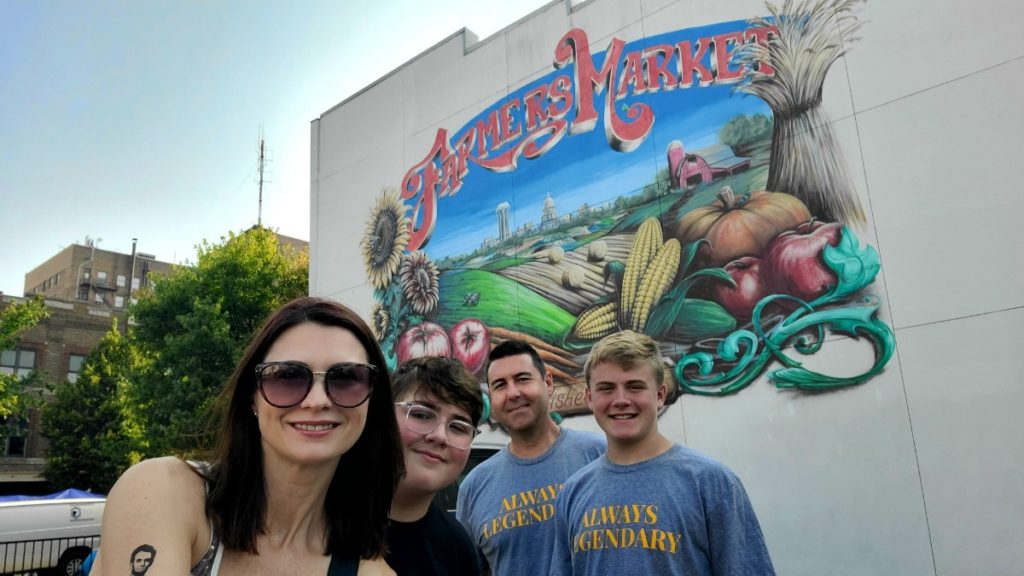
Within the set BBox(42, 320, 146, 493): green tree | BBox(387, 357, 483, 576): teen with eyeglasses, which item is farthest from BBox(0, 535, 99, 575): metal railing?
BBox(42, 320, 146, 493): green tree

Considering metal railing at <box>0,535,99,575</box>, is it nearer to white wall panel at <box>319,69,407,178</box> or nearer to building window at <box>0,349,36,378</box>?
white wall panel at <box>319,69,407,178</box>

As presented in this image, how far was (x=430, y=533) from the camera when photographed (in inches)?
86.7

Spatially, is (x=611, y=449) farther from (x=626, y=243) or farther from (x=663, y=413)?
(x=626, y=243)

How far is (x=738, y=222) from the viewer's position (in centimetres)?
809

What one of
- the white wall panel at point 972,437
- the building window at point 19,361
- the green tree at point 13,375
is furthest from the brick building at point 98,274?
the white wall panel at point 972,437

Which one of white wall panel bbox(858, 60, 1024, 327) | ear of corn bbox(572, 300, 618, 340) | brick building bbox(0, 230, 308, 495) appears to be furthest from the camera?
brick building bbox(0, 230, 308, 495)

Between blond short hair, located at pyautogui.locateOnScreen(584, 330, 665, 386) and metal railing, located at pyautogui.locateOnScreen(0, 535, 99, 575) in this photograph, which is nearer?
blond short hair, located at pyautogui.locateOnScreen(584, 330, 665, 386)

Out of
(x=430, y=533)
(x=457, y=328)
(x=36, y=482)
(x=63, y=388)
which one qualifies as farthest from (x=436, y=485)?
(x=36, y=482)

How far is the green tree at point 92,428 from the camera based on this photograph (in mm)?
23828

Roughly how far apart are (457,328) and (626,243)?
3.54 m

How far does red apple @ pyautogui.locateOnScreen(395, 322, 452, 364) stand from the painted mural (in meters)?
0.04

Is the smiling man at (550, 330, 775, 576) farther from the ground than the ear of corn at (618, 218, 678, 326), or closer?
closer

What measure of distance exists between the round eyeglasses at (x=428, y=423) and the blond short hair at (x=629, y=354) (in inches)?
32.1

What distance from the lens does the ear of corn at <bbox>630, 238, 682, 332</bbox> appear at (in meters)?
8.58
